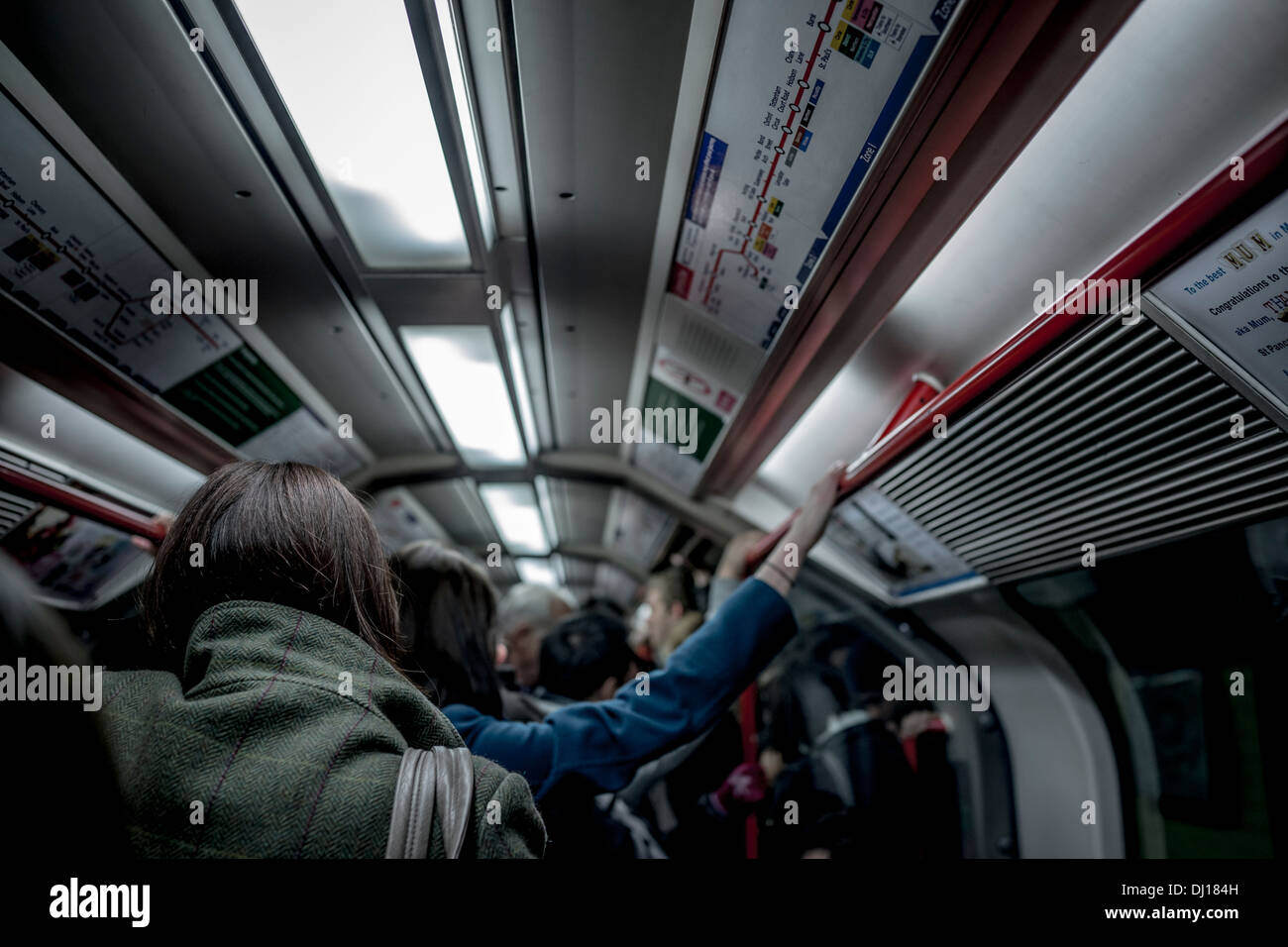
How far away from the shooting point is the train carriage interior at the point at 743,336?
1.25m

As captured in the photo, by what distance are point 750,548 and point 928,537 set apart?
26.2 inches

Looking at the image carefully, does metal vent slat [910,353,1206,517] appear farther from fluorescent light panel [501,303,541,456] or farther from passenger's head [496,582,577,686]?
passenger's head [496,582,577,686]

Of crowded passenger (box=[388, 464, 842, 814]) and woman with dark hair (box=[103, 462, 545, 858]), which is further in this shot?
crowded passenger (box=[388, 464, 842, 814])

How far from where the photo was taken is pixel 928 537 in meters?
2.53

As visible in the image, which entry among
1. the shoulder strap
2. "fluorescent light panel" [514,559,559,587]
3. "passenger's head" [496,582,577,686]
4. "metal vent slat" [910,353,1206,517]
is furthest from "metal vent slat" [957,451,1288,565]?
"fluorescent light panel" [514,559,559,587]

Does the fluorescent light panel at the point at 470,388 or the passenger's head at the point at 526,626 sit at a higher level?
the fluorescent light panel at the point at 470,388

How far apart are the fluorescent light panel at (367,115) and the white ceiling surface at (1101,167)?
136 cm

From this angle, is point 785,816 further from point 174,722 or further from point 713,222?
point 174,722

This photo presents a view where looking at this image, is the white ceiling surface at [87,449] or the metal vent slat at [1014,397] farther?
the white ceiling surface at [87,449]

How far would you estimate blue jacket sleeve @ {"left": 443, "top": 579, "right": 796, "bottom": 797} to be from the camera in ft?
5.52

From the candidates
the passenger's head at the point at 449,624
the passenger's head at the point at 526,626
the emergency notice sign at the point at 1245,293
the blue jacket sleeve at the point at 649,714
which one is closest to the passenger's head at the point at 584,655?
the passenger's head at the point at 526,626

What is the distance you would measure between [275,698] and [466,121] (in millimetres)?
1459

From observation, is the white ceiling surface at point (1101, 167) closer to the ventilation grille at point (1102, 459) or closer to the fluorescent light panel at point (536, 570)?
the ventilation grille at point (1102, 459)

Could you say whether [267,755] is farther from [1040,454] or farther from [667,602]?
[667,602]
